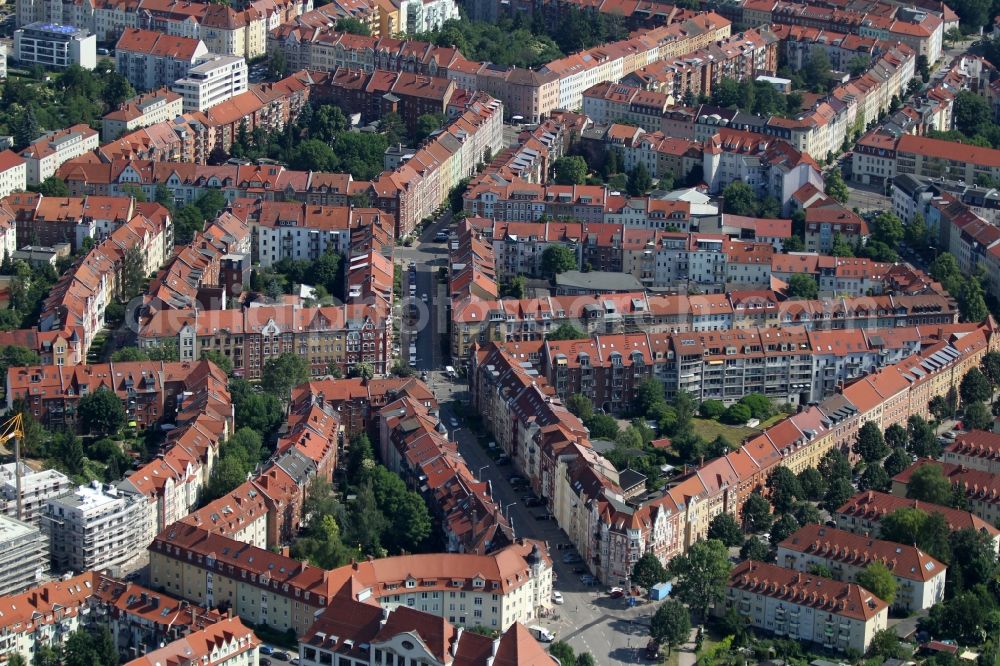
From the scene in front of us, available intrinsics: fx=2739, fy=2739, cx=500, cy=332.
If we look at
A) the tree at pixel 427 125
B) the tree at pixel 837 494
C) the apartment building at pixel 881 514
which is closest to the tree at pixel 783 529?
the apartment building at pixel 881 514

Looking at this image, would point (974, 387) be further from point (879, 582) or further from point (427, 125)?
point (427, 125)

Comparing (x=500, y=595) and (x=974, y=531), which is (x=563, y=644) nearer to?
(x=500, y=595)

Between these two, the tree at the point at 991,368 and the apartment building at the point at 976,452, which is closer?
the apartment building at the point at 976,452

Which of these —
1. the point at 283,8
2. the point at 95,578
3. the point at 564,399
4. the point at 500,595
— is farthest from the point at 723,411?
the point at 283,8

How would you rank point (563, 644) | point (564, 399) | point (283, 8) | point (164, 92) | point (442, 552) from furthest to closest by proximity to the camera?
point (283, 8), point (164, 92), point (564, 399), point (442, 552), point (563, 644)

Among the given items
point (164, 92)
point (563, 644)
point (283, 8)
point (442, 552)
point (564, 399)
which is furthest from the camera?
point (283, 8)

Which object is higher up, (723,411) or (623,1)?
(623,1)

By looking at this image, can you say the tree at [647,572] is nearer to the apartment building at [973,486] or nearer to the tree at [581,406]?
the apartment building at [973,486]

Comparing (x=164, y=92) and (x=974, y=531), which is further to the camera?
(x=164, y=92)
